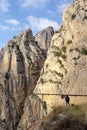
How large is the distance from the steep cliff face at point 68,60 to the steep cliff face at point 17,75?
62.8ft

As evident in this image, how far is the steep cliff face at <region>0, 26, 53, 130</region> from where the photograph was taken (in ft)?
228

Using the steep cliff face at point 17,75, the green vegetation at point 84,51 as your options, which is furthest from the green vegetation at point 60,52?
the steep cliff face at point 17,75

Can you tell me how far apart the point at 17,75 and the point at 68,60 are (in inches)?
1094

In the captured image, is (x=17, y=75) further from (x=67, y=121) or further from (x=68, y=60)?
(x=67, y=121)

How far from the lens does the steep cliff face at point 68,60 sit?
4253 centimetres

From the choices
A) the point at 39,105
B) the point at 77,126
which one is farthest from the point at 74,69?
the point at 77,126

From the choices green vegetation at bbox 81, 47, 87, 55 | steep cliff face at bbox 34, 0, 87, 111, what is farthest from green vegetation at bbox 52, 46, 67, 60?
green vegetation at bbox 81, 47, 87, 55

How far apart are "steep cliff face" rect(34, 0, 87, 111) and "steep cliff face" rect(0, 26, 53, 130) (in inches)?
754

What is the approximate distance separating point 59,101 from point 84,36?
29.2 feet

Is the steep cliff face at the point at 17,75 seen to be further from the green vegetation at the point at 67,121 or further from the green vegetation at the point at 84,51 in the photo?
the green vegetation at the point at 67,121

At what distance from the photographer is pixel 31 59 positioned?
73.6 m

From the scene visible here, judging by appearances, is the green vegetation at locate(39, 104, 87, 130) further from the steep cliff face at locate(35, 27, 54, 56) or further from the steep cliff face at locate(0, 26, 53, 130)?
the steep cliff face at locate(35, 27, 54, 56)

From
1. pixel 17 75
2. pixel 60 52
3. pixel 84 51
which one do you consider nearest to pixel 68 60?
pixel 84 51

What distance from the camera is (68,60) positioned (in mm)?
46094
